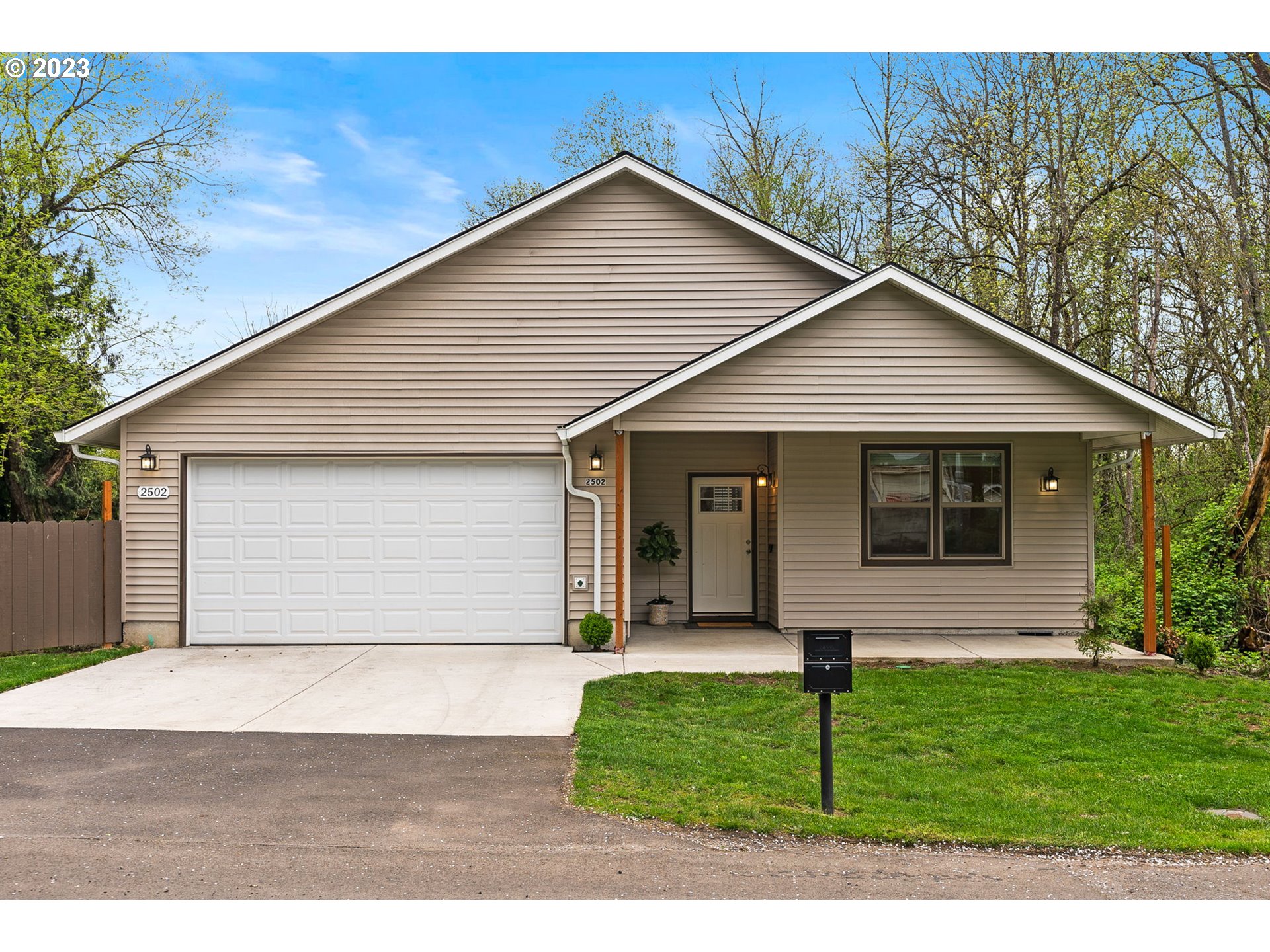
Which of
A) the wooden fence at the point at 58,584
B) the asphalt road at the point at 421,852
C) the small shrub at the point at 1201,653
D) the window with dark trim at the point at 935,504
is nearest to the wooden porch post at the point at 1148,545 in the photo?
the small shrub at the point at 1201,653

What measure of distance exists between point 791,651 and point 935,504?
2.91 meters

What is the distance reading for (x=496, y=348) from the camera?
1113cm

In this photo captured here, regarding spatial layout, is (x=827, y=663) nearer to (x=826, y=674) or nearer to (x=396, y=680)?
(x=826, y=674)

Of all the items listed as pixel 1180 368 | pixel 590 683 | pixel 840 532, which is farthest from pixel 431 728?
pixel 1180 368

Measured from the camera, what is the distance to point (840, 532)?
37.3 ft

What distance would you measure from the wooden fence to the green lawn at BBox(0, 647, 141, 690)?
0.24 m

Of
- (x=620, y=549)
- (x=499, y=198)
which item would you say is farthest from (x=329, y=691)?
(x=499, y=198)

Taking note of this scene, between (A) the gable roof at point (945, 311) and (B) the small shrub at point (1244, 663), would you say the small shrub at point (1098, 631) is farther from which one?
(A) the gable roof at point (945, 311)

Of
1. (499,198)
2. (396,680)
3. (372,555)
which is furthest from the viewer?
(499,198)

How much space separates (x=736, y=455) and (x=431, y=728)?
6579mm

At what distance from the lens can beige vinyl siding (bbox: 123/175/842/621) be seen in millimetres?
10867

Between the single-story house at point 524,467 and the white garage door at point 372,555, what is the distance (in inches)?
1.1

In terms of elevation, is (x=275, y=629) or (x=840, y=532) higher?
(x=840, y=532)
